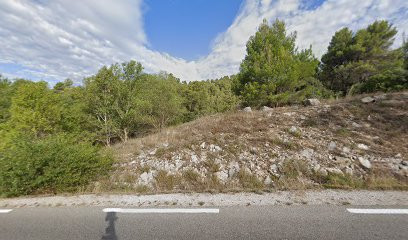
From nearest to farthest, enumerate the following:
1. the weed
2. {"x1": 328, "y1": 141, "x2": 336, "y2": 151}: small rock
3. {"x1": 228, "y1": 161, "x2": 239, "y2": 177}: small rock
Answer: {"x1": 228, "y1": 161, "x2": 239, "y2": 177}: small rock, the weed, {"x1": 328, "y1": 141, "x2": 336, "y2": 151}: small rock

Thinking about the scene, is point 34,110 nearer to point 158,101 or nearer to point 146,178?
point 146,178

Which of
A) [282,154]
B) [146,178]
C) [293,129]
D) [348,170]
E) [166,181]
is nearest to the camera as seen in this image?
[348,170]

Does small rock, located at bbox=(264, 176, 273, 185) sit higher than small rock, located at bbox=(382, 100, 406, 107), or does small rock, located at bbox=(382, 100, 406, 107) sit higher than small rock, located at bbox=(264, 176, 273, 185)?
small rock, located at bbox=(382, 100, 406, 107)

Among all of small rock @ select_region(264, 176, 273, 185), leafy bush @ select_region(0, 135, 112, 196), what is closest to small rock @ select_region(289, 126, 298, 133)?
small rock @ select_region(264, 176, 273, 185)

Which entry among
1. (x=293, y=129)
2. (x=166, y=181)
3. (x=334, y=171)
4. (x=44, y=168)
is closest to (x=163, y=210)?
(x=166, y=181)

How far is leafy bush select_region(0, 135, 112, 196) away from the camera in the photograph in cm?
467

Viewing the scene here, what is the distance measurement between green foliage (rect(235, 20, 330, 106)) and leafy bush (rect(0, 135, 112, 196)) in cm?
1069

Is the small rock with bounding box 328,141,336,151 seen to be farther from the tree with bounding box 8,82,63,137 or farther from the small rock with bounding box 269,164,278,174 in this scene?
the tree with bounding box 8,82,63,137

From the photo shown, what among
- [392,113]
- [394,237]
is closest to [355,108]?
[392,113]

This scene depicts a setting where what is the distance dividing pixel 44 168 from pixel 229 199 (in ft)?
15.5

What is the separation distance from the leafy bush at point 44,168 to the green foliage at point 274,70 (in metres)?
10.7

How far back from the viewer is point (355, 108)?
315 inches

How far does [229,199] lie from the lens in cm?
387

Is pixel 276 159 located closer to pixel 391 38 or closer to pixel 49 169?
pixel 49 169
